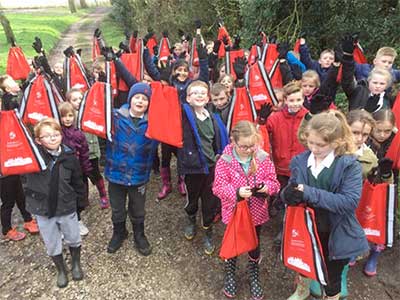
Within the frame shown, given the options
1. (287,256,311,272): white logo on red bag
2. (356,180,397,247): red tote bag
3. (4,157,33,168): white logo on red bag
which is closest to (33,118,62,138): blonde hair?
(4,157,33,168): white logo on red bag

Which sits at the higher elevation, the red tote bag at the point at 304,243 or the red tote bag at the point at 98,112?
the red tote bag at the point at 98,112

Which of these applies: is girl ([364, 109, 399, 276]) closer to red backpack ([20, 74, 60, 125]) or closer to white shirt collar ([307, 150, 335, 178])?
white shirt collar ([307, 150, 335, 178])

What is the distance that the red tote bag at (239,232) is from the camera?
3.29 metres

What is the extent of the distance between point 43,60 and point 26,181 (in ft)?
6.48

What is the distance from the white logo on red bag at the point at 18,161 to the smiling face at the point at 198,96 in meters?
1.71

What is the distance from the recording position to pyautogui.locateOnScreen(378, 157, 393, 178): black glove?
303cm

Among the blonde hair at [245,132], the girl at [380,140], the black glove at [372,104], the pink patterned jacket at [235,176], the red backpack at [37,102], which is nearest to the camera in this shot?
the blonde hair at [245,132]

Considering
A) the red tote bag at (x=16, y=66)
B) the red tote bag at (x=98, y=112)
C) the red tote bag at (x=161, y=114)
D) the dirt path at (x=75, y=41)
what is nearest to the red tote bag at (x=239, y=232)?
the red tote bag at (x=161, y=114)

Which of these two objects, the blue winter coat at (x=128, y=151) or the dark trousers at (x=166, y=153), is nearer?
the blue winter coat at (x=128, y=151)

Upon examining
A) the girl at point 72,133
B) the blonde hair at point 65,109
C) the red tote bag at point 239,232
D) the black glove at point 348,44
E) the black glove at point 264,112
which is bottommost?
the red tote bag at point 239,232

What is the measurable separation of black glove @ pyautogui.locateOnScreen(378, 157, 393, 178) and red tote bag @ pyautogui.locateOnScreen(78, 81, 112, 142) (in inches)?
101

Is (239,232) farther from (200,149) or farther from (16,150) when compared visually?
(16,150)

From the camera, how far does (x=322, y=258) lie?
2859 mm

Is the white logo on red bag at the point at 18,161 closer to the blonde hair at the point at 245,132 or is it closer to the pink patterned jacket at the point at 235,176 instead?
the pink patterned jacket at the point at 235,176
